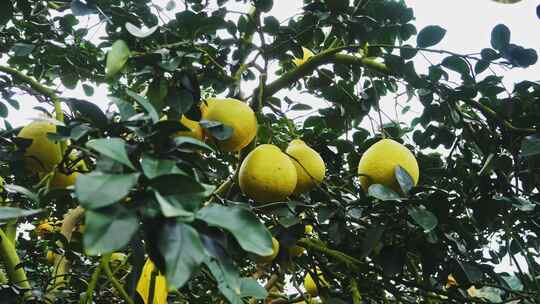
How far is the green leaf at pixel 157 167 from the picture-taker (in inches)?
22.4

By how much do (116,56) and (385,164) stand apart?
2.37 feet

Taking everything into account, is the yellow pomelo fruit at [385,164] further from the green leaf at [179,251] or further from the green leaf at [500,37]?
the green leaf at [179,251]

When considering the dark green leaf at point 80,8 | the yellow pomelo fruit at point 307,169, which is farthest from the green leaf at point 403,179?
the dark green leaf at point 80,8

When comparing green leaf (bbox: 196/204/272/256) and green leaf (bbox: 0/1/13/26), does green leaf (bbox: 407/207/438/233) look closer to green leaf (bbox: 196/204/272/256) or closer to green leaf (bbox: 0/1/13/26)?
green leaf (bbox: 196/204/272/256)

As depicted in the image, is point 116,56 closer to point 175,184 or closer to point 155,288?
point 175,184

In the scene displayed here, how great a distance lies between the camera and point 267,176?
120cm

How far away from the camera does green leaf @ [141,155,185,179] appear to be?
0.57m

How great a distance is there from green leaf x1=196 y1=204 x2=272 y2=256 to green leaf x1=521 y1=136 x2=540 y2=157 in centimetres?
73

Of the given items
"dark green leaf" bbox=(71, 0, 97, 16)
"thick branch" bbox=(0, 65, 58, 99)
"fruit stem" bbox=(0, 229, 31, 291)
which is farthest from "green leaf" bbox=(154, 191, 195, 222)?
"fruit stem" bbox=(0, 229, 31, 291)

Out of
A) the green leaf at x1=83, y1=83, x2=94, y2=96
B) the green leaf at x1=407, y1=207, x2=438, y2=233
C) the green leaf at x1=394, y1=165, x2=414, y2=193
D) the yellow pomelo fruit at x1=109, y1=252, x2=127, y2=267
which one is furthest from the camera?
the green leaf at x1=83, y1=83, x2=94, y2=96

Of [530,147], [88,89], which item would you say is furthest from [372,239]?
[88,89]

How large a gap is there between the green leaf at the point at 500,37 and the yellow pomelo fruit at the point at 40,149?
1193 mm

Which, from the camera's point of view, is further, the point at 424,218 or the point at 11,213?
the point at 424,218

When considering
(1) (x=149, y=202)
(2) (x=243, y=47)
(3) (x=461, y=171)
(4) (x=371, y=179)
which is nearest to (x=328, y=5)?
(2) (x=243, y=47)
